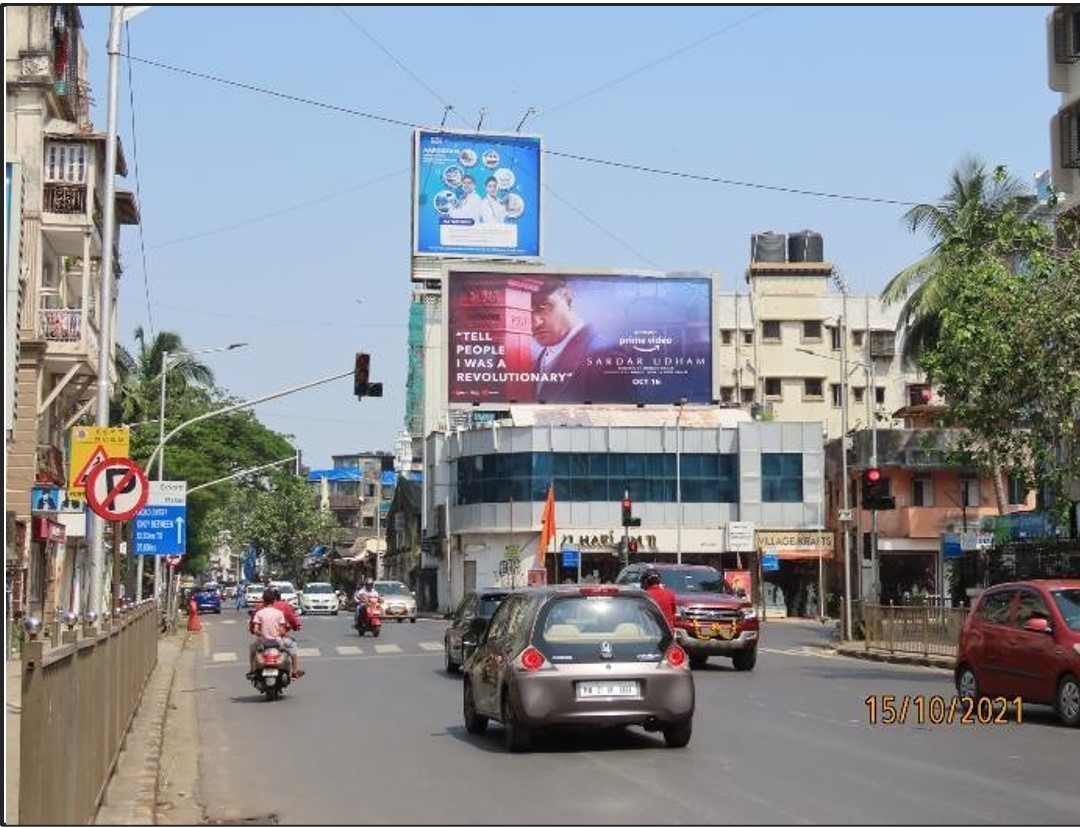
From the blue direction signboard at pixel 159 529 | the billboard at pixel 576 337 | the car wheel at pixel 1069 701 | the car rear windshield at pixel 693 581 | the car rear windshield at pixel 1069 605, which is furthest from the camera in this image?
the billboard at pixel 576 337

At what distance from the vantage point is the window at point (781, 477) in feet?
245

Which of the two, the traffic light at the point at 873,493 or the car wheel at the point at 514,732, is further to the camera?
the traffic light at the point at 873,493

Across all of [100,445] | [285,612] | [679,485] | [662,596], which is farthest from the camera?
[679,485]

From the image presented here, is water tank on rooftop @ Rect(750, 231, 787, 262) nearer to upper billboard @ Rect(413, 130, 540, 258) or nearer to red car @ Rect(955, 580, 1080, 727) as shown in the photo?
upper billboard @ Rect(413, 130, 540, 258)

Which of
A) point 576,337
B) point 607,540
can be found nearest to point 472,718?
point 576,337

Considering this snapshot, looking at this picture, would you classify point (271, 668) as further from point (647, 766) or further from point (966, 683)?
point (647, 766)

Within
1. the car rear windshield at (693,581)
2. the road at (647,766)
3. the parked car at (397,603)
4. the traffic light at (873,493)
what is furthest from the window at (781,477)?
the road at (647,766)

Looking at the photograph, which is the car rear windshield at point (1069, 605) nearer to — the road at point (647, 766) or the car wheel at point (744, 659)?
the road at point (647, 766)

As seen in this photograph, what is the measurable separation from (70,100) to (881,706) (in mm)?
27853

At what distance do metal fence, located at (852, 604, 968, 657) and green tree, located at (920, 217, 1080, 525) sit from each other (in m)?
4.12

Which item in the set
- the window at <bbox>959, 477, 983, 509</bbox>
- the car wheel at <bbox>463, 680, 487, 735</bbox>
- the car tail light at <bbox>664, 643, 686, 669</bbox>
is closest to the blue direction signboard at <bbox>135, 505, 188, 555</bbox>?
the car wheel at <bbox>463, 680, 487, 735</bbox>

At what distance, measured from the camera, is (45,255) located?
38219 millimetres

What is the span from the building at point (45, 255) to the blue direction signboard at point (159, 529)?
1.58 metres
